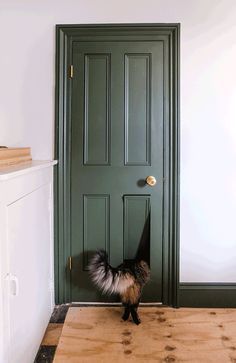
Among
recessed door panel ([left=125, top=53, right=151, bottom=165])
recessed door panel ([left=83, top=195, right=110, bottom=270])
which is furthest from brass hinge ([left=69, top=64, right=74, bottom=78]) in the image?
recessed door panel ([left=83, top=195, right=110, bottom=270])

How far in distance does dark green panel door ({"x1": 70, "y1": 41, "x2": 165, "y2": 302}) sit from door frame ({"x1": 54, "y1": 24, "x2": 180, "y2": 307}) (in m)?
0.04

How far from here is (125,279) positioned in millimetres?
2594

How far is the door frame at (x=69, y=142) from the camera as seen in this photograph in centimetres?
275

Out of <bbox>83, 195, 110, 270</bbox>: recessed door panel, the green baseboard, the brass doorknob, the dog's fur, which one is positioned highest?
the brass doorknob

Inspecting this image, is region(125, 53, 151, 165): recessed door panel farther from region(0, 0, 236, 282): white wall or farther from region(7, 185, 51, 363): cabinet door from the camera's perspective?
region(7, 185, 51, 363): cabinet door

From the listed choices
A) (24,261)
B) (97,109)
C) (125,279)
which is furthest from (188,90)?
(24,261)

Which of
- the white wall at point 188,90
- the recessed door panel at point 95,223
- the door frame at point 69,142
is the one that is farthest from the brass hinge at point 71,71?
the recessed door panel at point 95,223

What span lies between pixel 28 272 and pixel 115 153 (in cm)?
112

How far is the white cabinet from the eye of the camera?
1.59m

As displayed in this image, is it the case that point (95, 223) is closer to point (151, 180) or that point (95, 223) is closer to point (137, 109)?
point (151, 180)

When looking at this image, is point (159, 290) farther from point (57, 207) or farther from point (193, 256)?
point (57, 207)

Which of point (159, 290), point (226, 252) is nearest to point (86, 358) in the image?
point (159, 290)

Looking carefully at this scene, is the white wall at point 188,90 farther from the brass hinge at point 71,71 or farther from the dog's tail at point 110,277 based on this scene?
the dog's tail at point 110,277

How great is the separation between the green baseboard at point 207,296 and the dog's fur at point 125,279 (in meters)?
0.37
